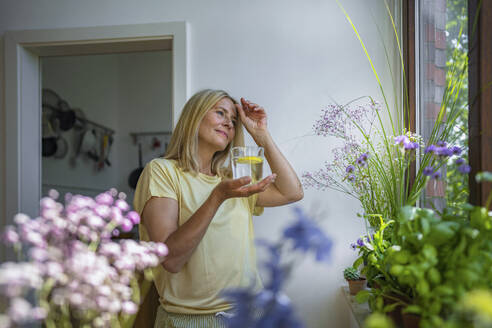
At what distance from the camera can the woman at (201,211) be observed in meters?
1.35

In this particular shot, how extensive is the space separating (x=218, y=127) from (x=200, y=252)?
1.51 feet

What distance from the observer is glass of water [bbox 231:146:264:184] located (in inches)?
50.3

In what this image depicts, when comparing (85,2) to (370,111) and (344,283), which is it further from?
(344,283)

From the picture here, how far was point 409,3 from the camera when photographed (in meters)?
1.97

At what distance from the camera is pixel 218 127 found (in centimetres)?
166

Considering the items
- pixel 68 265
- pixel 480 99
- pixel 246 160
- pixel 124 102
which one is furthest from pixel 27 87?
pixel 124 102

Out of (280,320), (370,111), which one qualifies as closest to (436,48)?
(370,111)

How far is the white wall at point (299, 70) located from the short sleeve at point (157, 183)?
Result: 0.76m

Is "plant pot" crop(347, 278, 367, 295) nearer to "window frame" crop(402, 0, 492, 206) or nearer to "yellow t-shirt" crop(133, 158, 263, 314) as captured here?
"yellow t-shirt" crop(133, 158, 263, 314)

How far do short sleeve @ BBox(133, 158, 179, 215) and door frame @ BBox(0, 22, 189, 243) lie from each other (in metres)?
0.98

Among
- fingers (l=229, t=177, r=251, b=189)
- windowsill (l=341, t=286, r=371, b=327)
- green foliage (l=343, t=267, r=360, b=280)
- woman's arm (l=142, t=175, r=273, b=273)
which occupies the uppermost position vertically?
fingers (l=229, t=177, r=251, b=189)

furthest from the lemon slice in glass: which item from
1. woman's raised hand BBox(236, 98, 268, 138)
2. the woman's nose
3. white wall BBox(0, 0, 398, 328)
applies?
white wall BBox(0, 0, 398, 328)

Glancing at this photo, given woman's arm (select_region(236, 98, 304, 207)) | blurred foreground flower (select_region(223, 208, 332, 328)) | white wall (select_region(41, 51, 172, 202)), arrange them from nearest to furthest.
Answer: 1. blurred foreground flower (select_region(223, 208, 332, 328))
2. woman's arm (select_region(236, 98, 304, 207))
3. white wall (select_region(41, 51, 172, 202))

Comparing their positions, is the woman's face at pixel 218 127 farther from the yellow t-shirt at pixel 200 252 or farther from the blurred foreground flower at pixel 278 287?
the blurred foreground flower at pixel 278 287
